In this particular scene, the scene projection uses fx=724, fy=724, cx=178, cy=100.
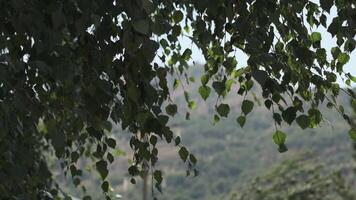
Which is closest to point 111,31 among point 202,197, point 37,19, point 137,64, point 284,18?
point 137,64

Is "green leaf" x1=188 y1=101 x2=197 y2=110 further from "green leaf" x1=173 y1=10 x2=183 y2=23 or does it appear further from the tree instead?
"green leaf" x1=173 y1=10 x2=183 y2=23

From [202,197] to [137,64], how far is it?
457 ft

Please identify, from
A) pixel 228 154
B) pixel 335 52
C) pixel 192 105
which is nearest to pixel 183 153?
pixel 335 52

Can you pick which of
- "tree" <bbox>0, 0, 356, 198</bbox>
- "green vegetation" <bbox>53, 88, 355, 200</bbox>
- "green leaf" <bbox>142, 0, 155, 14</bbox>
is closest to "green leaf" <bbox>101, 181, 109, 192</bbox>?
"tree" <bbox>0, 0, 356, 198</bbox>

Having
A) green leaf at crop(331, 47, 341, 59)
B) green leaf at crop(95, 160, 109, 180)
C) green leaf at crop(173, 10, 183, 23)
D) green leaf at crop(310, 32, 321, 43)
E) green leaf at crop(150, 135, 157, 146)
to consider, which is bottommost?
green leaf at crop(95, 160, 109, 180)

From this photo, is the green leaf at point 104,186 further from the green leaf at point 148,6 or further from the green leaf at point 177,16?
the green leaf at point 148,6

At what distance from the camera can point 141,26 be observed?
1538mm

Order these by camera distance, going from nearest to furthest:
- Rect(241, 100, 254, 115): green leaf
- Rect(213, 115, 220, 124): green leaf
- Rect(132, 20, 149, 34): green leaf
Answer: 1. Rect(132, 20, 149, 34): green leaf
2. Rect(241, 100, 254, 115): green leaf
3. Rect(213, 115, 220, 124): green leaf

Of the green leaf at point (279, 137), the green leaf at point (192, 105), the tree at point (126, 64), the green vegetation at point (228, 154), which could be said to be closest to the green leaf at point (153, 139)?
the tree at point (126, 64)

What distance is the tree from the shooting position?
159 cm

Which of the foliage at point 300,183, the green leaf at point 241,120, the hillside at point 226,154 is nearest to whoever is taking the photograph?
the green leaf at point 241,120

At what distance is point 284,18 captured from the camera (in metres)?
2.37

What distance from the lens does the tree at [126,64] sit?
1592 millimetres

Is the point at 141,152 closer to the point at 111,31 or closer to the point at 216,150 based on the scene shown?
the point at 111,31
